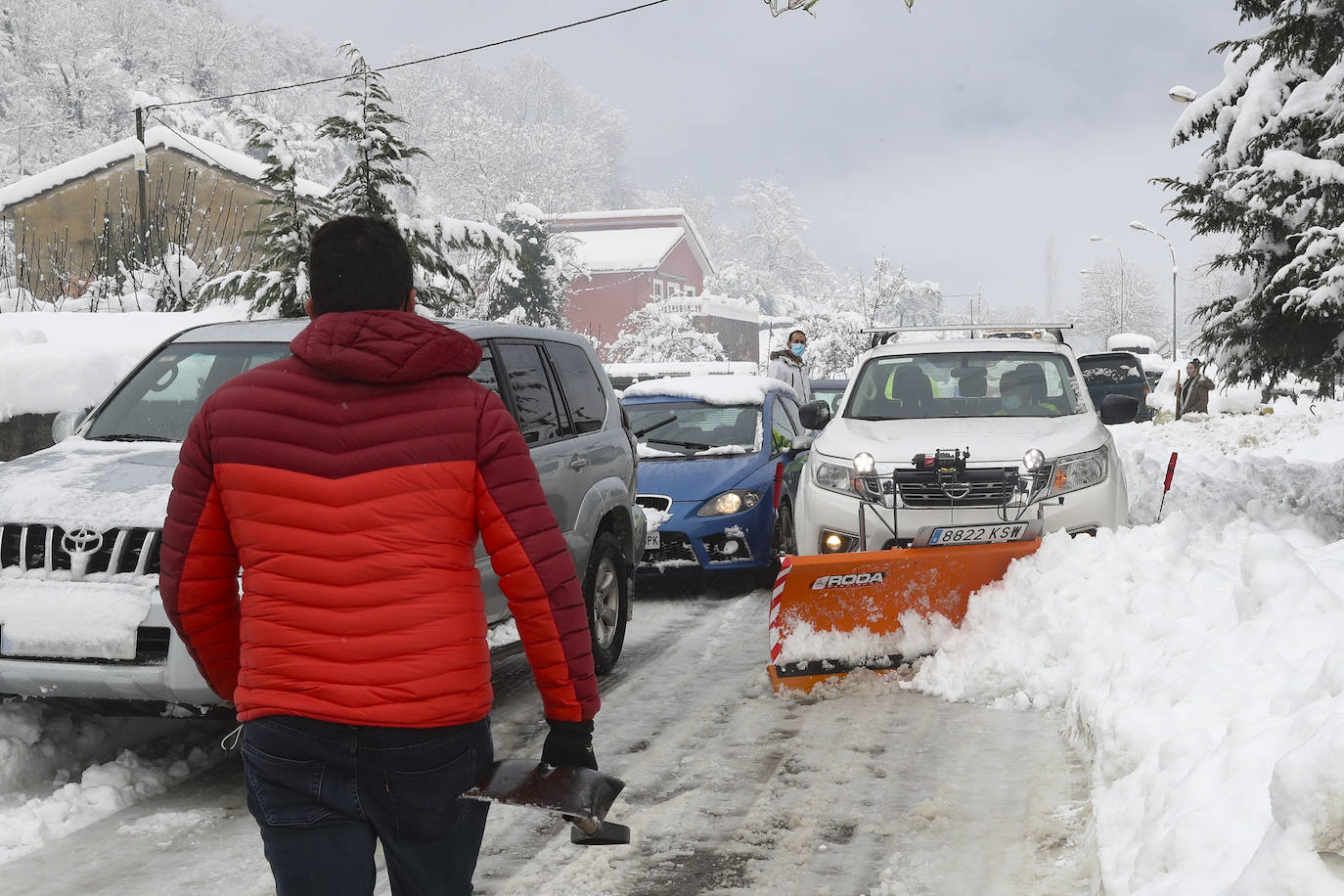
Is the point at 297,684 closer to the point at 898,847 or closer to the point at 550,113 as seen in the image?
the point at 898,847

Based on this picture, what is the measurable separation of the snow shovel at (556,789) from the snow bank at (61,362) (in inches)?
296

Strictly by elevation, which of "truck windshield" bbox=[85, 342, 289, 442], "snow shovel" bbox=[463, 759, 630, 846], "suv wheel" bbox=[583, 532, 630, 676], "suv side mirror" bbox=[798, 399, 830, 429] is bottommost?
"suv wheel" bbox=[583, 532, 630, 676]

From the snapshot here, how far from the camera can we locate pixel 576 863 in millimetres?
4410

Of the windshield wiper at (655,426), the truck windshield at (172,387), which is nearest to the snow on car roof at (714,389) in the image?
the windshield wiper at (655,426)

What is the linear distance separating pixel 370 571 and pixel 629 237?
6433 cm

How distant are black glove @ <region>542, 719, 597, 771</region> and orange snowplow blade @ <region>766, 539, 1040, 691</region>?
13.6ft

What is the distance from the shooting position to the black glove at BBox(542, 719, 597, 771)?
8.26ft

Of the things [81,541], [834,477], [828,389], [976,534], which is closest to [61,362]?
[81,541]

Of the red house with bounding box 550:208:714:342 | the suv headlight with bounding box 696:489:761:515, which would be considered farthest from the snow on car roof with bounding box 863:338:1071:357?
the red house with bounding box 550:208:714:342

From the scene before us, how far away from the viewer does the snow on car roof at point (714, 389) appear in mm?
11258

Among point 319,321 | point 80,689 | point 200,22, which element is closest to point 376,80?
point 80,689

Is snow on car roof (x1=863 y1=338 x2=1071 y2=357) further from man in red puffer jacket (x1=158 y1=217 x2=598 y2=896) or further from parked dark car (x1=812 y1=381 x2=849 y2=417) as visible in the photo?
parked dark car (x1=812 y1=381 x2=849 y2=417)

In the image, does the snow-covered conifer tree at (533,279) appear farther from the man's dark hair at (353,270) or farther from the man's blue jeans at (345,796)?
the man's blue jeans at (345,796)

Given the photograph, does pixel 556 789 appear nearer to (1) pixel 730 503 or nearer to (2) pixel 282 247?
(1) pixel 730 503
